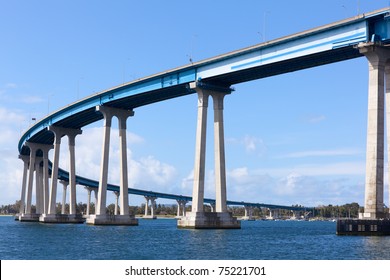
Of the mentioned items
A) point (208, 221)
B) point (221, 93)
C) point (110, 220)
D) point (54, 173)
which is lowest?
point (110, 220)

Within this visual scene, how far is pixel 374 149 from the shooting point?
201 feet

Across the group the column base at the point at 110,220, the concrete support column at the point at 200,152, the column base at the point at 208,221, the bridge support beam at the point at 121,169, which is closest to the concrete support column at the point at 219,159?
the column base at the point at 208,221

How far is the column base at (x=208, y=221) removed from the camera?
267 feet

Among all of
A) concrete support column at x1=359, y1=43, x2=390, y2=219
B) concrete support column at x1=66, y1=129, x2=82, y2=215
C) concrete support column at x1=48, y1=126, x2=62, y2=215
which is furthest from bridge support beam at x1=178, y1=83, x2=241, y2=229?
→ concrete support column at x1=48, y1=126, x2=62, y2=215

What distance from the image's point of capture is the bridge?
62.2m

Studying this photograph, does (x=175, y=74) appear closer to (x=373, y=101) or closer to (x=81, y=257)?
(x=373, y=101)

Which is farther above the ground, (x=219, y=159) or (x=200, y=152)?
(x=200, y=152)

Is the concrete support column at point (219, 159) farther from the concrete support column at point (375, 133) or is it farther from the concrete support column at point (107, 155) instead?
the concrete support column at point (375, 133)

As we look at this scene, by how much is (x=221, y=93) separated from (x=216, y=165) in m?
10.1

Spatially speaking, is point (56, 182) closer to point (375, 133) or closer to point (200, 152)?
point (200, 152)

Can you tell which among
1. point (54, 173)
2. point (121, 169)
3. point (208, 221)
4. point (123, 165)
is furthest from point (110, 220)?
point (54, 173)

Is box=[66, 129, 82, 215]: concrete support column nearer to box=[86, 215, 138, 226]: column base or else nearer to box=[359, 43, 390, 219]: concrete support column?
box=[86, 215, 138, 226]: column base

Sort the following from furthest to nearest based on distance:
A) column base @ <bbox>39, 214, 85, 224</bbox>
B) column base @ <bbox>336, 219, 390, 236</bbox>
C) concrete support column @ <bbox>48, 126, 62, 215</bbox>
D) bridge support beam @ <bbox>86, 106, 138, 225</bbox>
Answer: concrete support column @ <bbox>48, 126, 62, 215</bbox>, column base @ <bbox>39, 214, 85, 224</bbox>, bridge support beam @ <bbox>86, 106, 138, 225</bbox>, column base @ <bbox>336, 219, 390, 236</bbox>

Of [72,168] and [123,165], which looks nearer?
[123,165]
